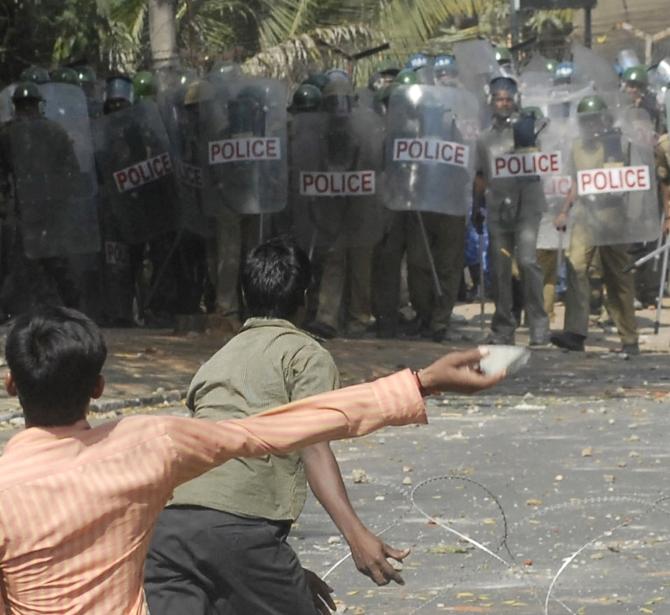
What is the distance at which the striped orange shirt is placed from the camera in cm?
363

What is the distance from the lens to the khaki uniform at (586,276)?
17562 millimetres

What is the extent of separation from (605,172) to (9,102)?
531 centimetres

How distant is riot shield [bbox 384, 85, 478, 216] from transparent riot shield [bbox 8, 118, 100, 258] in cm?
270

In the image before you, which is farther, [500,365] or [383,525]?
[383,525]

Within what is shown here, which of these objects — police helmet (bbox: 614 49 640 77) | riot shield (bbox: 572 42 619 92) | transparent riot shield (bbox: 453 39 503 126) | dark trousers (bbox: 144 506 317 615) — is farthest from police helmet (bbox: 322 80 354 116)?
dark trousers (bbox: 144 506 317 615)

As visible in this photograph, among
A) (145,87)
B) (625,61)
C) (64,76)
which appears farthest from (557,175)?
(625,61)

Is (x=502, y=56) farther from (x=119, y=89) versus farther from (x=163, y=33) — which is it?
(x=119, y=89)

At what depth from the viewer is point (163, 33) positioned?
20.5m

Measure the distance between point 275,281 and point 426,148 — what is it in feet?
42.1

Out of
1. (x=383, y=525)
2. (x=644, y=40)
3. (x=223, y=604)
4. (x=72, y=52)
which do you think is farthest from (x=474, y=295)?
(x=223, y=604)

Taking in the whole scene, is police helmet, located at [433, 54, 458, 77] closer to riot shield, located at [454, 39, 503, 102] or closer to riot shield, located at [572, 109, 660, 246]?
riot shield, located at [454, 39, 503, 102]

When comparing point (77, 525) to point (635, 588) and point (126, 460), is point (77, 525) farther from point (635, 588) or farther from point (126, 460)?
point (635, 588)

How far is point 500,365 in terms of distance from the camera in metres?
3.58

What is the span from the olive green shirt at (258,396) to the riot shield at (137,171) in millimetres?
13177
